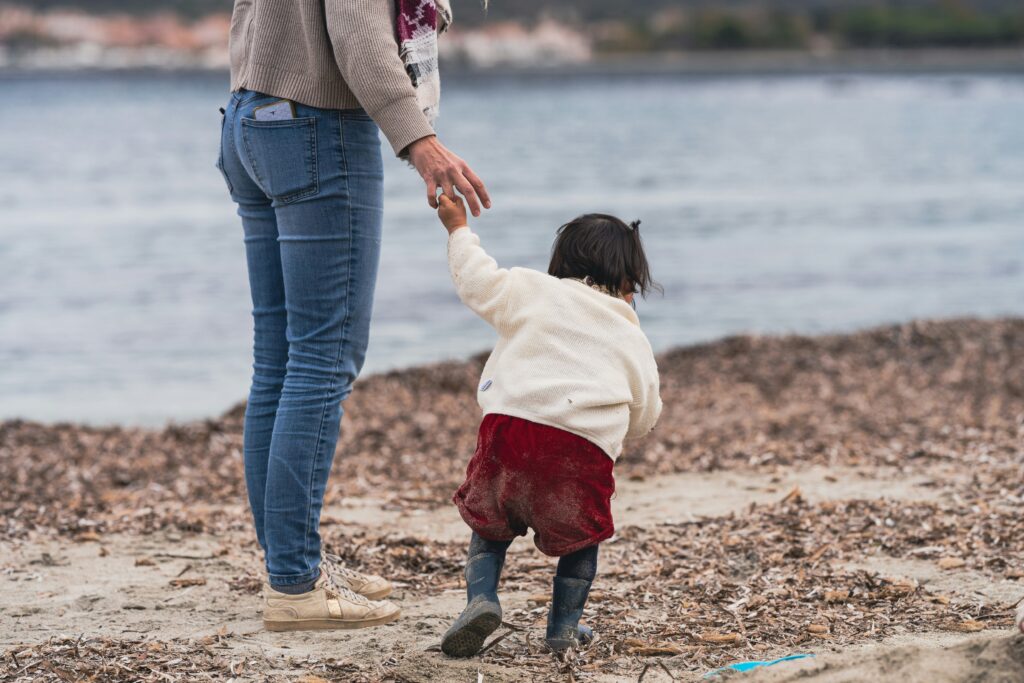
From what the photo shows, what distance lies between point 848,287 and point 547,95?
71946 millimetres

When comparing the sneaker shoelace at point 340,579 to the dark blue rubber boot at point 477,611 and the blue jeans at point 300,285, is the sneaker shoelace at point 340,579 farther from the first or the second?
the dark blue rubber boot at point 477,611

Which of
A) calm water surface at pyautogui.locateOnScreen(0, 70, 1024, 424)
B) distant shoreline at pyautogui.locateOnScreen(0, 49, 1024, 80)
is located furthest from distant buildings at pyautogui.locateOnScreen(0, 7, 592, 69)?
calm water surface at pyautogui.locateOnScreen(0, 70, 1024, 424)

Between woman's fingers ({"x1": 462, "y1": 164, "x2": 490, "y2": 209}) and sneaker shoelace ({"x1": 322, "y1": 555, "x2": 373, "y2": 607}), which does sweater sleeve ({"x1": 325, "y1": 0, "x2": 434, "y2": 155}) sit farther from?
sneaker shoelace ({"x1": 322, "y1": 555, "x2": 373, "y2": 607})

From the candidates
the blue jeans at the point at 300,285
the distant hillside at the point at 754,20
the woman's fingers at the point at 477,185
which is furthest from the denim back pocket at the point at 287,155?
the distant hillside at the point at 754,20

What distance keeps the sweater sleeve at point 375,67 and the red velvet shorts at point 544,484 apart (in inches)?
28.5

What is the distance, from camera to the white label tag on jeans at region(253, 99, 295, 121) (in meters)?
2.89

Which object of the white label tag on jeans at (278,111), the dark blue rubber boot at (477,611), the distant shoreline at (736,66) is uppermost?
the white label tag on jeans at (278,111)

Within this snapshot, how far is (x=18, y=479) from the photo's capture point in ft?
17.4

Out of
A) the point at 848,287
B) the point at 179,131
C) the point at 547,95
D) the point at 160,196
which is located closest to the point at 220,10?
the point at 547,95

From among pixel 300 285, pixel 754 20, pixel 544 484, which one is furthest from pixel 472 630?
pixel 754 20

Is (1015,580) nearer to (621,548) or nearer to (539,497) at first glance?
(621,548)

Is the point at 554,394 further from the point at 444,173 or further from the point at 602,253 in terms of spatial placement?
the point at 444,173

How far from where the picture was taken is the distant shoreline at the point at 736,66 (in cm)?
8375

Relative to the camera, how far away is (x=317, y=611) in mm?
3197
